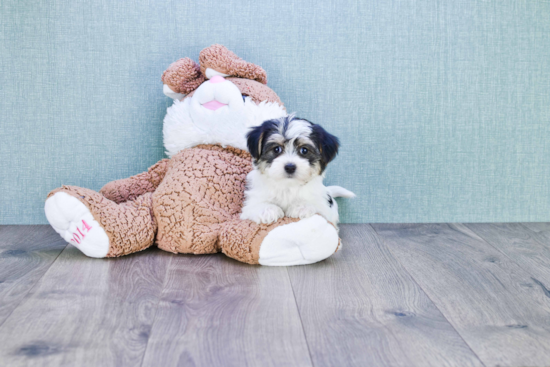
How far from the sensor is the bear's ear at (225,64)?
7.69 ft

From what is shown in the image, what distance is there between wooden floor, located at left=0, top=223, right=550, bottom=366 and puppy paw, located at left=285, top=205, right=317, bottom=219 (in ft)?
0.68

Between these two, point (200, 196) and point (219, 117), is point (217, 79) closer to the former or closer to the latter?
point (219, 117)

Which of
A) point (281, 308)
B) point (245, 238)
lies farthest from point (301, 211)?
point (281, 308)

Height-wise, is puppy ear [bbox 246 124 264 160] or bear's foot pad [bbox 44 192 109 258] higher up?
puppy ear [bbox 246 124 264 160]

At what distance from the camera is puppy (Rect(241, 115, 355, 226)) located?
1.97 meters

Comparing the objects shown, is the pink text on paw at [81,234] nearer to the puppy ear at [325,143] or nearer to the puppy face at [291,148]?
the puppy face at [291,148]

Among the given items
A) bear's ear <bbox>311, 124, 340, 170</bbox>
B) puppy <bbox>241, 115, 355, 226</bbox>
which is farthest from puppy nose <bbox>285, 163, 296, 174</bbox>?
bear's ear <bbox>311, 124, 340, 170</bbox>

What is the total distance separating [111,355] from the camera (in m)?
1.28

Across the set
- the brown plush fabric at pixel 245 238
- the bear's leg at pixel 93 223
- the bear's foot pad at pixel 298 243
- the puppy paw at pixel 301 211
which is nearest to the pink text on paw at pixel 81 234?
the bear's leg at pixel 93 223

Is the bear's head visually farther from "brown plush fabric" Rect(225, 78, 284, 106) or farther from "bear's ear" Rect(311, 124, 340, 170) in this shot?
"bear's ear" Rect(311, 124, 340, 170)

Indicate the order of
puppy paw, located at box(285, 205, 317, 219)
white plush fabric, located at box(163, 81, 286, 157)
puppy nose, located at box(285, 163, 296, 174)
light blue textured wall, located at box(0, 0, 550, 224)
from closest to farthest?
puppy nose, located at box(285, 163, 296, 174)
puppy paw, located at box(285, 205, 317, 219)
white plush fabric, located at box(163, 81, 286, 157)
light blue textured wall, located at box(0, 0, 550, 224)

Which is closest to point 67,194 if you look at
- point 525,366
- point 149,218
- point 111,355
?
point 149,218

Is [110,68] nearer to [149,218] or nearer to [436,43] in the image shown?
[149,218]

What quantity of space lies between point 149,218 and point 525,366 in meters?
1.49
